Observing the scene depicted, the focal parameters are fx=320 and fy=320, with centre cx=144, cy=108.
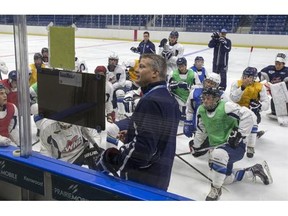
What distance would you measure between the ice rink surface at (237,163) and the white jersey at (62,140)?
98mm

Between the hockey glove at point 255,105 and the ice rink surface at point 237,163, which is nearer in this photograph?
the ice rink surface at point 237,163

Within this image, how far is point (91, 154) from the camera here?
1.54m

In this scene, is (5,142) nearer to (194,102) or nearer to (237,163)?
(194,102)

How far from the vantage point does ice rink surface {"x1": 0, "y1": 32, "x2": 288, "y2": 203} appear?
1.43m

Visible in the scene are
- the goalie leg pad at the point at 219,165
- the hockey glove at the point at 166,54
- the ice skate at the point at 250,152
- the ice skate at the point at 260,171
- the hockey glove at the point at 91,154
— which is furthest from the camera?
the ice skate at the point at 250,152

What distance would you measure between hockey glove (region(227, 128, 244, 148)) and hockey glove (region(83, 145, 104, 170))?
1.06 metres

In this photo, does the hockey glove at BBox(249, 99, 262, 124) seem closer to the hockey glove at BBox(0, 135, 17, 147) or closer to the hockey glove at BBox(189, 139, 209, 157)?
the hockey glove at BBox(189, 139, 209, 157)

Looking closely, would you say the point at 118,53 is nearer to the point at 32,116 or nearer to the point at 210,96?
the point at 210,96

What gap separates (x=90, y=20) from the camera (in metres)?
1.18

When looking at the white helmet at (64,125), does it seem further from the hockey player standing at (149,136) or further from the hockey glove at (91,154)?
the hockey player standing at (149,136)

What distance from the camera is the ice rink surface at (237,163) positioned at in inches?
56.2

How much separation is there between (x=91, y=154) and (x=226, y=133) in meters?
1.15

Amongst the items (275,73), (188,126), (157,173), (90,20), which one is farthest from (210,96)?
(275,73)

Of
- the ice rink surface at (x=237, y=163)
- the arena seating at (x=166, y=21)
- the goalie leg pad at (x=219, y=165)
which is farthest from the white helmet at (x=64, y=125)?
the goalie leg pad at (x=219, y=165)
